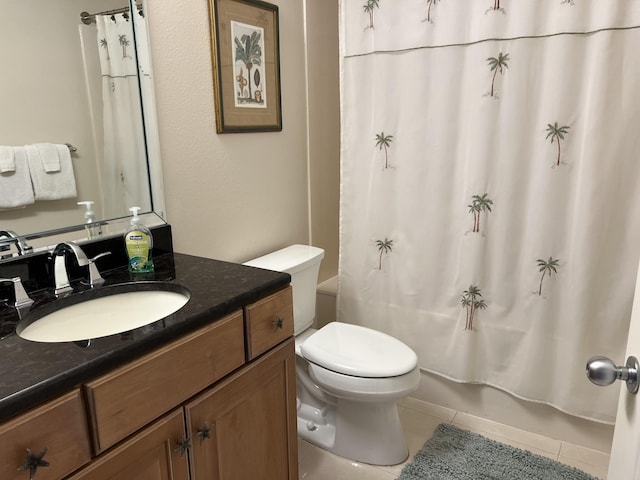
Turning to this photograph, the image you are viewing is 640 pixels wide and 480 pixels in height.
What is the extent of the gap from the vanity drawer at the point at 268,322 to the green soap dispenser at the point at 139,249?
39 centimetres

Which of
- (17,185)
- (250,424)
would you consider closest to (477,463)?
(250,424)

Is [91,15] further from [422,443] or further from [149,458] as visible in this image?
[422,443]

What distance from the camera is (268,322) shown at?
1281mm

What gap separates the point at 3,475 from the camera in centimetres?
75

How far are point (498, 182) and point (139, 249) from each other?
1315 millimetres

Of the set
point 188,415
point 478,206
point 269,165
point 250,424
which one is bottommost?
point 250,424

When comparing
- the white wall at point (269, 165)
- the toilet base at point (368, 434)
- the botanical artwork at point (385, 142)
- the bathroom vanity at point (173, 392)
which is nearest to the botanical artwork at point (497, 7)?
the botanical artwork at point (385, 142)

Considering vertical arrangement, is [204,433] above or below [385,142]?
below

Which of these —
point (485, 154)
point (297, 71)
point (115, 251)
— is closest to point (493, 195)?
point (485, 154)

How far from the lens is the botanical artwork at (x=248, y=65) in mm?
1825

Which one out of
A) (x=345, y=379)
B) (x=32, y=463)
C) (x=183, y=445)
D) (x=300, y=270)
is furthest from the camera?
(x=300, y=270)

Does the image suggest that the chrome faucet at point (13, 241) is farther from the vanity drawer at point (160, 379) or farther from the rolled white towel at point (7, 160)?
the vanity drawer at point (160, 379)

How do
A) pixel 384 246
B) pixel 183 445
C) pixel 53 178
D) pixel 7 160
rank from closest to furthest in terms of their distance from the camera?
1. pixel 183 445
2. pixel 7 160
3. pixel 53 178
4. pixel 384 246

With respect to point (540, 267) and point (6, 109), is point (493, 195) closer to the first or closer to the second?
point (540, 267)
